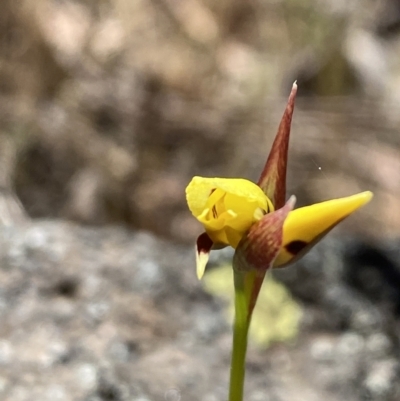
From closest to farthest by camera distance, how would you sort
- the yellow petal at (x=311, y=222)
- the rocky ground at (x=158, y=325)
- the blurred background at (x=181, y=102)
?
1. the yellow petal at (x=311, y=222)
2. the rocky ground at (x=158, y=325)
3. the blurred background at (x=181, y=102)

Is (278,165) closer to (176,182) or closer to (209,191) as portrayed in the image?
(209,191)

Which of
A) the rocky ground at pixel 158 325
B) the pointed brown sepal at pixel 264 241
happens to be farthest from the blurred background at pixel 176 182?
the pointed brown sepal at pixel 264 241

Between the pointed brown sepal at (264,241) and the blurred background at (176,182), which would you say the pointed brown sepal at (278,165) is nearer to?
the pointed brown sepal at (264,241)

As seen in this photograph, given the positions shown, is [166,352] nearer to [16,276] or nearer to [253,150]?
[16,276]

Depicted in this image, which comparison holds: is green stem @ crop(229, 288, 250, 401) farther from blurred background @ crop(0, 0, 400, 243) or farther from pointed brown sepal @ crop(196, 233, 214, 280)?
blurred background @ crop(0, 0, 400, 243)

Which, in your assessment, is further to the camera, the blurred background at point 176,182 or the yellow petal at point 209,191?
the blurred background at point 176,182

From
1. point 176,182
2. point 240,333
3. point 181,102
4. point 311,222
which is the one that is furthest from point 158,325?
point 181,102
